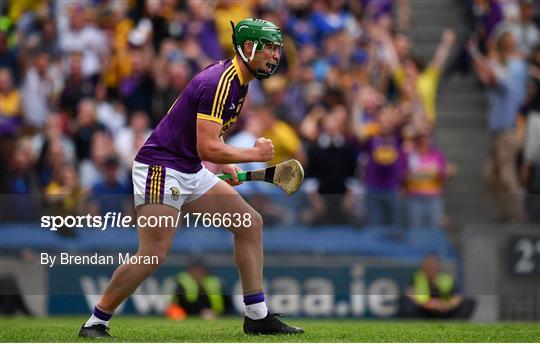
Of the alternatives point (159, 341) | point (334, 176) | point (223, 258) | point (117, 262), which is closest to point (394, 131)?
point (334, 176)

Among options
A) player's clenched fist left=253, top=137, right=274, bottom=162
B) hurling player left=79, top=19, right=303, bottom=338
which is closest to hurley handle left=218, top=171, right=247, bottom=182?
hurling player left=79, top=19, right=303, bottom=338

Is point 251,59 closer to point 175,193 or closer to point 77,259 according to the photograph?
point 175,193

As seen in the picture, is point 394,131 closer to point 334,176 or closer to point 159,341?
point 334,176

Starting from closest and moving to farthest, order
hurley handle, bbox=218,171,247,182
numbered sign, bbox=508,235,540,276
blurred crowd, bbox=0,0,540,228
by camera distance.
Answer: hurley handle, bbox=218,171,247,182, numbered sign, bbox=508,235,540,276, blurred crowd, bbox=0,0,540,228

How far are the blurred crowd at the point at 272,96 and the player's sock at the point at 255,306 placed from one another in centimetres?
543

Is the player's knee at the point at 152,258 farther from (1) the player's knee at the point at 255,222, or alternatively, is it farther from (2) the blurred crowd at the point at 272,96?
(2) the blurred crowd at the point at 272,96

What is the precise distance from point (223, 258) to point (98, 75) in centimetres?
401

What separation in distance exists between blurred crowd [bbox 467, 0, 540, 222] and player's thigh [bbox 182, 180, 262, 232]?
706cm

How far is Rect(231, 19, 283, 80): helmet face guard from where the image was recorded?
1047 centimetres

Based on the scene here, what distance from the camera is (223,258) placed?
654 inches

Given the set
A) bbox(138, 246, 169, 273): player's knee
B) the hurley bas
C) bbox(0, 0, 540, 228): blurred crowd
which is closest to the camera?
bbox(138, 246, 169, 273): player's knee

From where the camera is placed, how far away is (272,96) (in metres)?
19.1

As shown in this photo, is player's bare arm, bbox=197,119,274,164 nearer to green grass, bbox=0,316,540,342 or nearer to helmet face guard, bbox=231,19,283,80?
helmet face guard, bbox=231,19,283,80

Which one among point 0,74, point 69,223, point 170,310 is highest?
point 0,74
